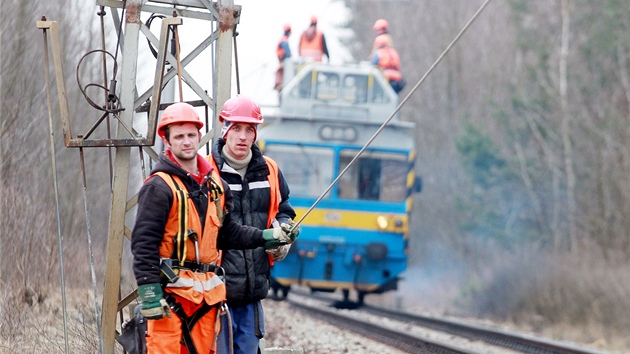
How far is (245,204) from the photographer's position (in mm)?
6230

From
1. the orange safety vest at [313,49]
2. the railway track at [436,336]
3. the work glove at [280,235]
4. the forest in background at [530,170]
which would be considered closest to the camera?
the work glove at [280,235]

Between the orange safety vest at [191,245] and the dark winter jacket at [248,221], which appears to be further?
the dark winter jacket at [248,221]

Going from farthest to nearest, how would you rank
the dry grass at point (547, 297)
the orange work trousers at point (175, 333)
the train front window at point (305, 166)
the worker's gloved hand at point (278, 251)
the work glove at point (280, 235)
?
1. the dry grass at point (547, 297)
2. the train front window at point (305, 166)
3. the worker's gloved hand at point (278, 251)
4. the work glove at point (280, 235)
5. the orange work trousers at point (175, 333)

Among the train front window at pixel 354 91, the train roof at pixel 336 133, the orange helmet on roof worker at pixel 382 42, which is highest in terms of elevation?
the orange helmet on roof worker at pixel 382 42

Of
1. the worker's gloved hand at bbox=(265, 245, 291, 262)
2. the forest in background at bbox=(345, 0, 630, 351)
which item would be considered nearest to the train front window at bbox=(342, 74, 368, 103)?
the forest in background at bbox=(345, 0, 630, 351)

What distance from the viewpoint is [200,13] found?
777 centimetres

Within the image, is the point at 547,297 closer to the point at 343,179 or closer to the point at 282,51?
the point at 343,179

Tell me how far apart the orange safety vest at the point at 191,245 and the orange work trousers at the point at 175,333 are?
7 cm

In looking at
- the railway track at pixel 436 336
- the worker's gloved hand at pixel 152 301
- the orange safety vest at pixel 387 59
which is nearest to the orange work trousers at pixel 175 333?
the worker's gloved hand at pixel 152 301

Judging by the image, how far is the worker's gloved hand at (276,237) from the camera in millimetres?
5922

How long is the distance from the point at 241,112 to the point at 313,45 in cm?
1233

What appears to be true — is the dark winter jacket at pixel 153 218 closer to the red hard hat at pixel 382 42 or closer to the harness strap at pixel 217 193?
the harness strap at pixel 217 193

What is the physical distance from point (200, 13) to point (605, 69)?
22280 mm

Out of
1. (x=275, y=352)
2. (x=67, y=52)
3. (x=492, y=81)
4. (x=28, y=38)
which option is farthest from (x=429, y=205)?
(x=275, y=352)
